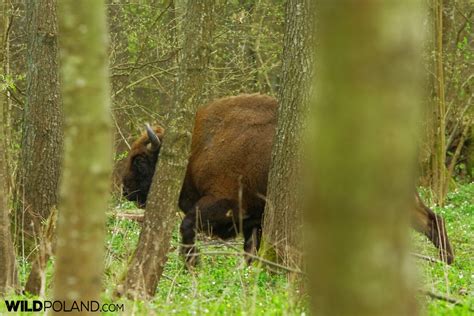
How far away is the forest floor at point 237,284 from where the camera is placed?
18.6ft

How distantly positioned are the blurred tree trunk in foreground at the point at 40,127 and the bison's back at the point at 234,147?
5.75ft

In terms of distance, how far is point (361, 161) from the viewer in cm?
220

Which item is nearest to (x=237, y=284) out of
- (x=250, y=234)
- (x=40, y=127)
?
(x=250, y=234)

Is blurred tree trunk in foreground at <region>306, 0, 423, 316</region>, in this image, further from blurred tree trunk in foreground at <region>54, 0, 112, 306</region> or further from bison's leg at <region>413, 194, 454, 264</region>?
bison's leg at <region>413, 194, 454, 264</region>

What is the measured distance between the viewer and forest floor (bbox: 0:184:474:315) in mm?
5672

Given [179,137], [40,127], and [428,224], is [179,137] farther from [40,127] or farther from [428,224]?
[428,224]

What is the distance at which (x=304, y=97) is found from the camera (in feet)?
26.7

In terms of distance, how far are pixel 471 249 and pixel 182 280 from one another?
5006mm

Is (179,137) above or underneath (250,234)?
above

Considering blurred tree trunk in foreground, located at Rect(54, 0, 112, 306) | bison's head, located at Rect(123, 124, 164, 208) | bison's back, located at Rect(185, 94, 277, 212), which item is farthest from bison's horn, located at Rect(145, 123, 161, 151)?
blurred tree trunk in foreground, located at Rect(54, 0, 112, 306)

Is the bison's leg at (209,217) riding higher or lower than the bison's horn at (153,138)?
lower

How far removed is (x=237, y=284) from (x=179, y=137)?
1590 mm

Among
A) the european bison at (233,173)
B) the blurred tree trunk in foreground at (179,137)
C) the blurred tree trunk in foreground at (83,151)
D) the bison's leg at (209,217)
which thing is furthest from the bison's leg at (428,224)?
the blurred tree trunk in foreground at (83,151)

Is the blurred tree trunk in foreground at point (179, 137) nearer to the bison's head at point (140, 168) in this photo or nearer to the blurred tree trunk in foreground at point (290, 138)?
the blurred tree trunk in foreground at point (290, 138)
